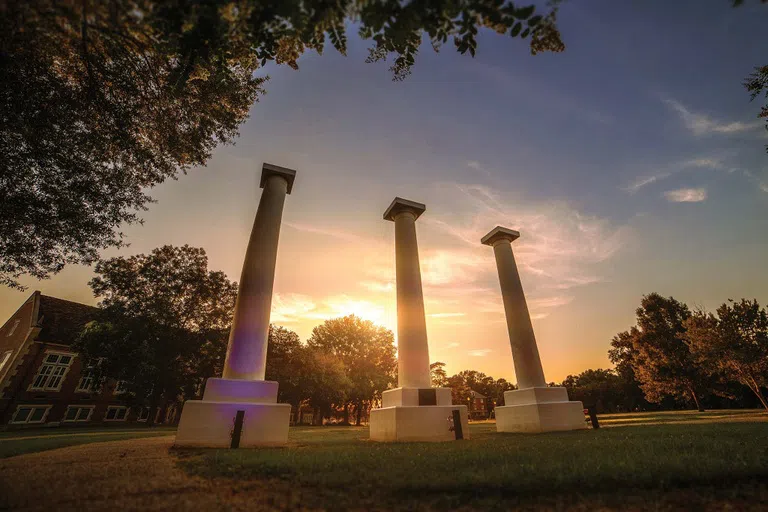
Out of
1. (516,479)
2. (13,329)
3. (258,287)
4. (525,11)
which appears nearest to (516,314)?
(258,287)

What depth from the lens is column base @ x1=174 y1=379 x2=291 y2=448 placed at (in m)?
8.11

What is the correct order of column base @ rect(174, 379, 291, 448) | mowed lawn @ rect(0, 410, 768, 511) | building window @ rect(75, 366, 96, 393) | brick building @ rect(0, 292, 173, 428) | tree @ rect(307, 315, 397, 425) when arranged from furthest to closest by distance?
1. tree @ rect(307, 315, 397, 425)
2. building window @ rect(75, 366, 96, 393)
3. brick building @ rect(0, 292, 173, 428)
4. column base @ rect(174, 379, 291, 448)
5. mowed lawn @ rect(0, 410, 768, 511)

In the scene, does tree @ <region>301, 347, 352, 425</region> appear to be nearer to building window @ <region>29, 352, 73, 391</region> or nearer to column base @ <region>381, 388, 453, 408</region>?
building window @ <region>29, 352, 73, 391</region>

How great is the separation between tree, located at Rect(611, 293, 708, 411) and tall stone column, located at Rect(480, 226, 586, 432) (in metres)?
30.9

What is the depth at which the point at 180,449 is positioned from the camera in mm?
7680

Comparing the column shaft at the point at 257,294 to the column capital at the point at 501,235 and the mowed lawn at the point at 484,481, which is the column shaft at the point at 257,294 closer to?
the mowed lawn at the point at 484,481

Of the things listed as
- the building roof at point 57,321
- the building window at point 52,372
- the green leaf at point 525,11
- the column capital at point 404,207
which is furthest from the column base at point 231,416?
the building window at point 52,372

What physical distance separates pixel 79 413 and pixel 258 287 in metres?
38.9

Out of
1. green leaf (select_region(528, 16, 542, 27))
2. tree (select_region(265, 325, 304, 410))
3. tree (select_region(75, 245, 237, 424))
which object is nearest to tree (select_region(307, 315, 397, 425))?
tree (select_region(265, 325, 304, 410))

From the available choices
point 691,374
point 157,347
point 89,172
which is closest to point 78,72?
point 89,172

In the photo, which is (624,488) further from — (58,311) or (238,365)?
(58,311)

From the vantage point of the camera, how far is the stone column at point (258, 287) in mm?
9469

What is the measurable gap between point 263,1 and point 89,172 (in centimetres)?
982

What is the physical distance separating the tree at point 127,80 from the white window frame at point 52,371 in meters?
32.1
